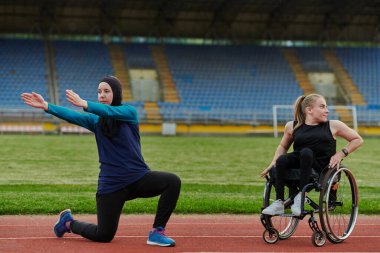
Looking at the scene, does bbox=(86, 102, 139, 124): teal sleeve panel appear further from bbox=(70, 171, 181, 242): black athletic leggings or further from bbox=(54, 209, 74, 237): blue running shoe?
bbox=(54, 209, 74, 237): blue running shoe

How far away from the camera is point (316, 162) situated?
7906mm

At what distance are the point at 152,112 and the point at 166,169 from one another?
22421mm

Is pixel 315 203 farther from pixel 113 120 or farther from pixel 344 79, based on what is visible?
pixel 344 79

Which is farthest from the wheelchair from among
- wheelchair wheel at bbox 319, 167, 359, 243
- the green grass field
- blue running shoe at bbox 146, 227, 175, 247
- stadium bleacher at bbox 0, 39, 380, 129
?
stadium bleacher at bbox 0, 39, 380, 129

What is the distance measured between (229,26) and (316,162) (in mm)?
41842

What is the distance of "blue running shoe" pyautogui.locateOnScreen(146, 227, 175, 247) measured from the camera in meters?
7.68

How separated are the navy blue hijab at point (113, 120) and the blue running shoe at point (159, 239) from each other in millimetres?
1063

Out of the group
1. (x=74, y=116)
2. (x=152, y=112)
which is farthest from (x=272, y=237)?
(x=152, y=112)

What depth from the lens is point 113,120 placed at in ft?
24.8

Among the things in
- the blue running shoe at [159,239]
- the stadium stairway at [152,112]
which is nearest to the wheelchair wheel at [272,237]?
the blue running shoe at [159,239]

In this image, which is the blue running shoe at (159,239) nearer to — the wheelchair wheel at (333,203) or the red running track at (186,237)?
the red running track at (186,237)

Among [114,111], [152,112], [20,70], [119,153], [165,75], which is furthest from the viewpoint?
[165,75]

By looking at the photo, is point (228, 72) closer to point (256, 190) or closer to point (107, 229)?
point (256, 190)

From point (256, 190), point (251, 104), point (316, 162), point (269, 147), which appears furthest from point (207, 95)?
point (316, 162)
